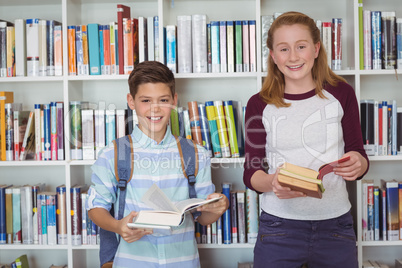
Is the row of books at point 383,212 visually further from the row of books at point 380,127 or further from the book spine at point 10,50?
the book spine at point 10,50

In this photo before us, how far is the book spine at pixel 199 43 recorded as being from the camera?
224 centimetres

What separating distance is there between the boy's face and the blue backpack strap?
0.39 ft

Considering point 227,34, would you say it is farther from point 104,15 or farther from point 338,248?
point 338,248

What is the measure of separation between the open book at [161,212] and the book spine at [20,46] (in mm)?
1159

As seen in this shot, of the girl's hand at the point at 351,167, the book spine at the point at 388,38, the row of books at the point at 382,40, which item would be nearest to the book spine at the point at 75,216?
the girl's hand at the point at 351,167

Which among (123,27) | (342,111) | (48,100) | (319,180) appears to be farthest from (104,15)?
(319,180)

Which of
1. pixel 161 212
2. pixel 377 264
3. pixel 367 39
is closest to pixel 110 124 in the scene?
pixel 161 212

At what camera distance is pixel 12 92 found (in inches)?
98.1

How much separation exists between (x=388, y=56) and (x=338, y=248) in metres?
1.04

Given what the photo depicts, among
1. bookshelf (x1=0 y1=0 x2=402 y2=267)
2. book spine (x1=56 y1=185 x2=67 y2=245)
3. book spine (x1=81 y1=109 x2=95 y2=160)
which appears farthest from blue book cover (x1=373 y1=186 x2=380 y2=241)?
book spine (x1=56 y1=185 x2=67 y2=245)

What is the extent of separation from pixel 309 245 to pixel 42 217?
1.37 m

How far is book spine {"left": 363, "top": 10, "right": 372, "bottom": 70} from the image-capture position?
222 centimetres

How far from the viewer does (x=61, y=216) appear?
234cm

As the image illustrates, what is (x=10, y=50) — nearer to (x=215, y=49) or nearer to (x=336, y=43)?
(x=215, y=49)
